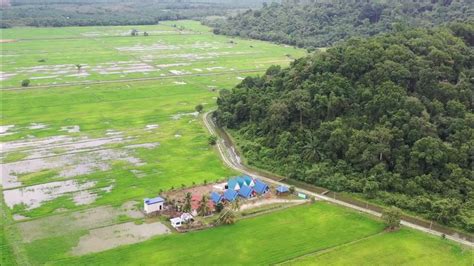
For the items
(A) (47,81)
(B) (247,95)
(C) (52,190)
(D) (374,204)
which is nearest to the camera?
(D) (374,204)

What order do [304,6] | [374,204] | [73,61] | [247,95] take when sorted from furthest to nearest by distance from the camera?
[304,6]
[73,61]
[247,95]
[374,204]

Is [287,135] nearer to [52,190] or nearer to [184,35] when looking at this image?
[52,190]

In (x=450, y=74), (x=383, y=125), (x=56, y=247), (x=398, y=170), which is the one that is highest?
(x=450, y=74)

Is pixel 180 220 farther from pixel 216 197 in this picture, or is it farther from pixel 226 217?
pixel 216 197

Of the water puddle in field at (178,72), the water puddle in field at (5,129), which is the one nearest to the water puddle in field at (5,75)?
the water puddle in field at (5,129)

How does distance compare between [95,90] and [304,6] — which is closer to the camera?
[95,90]

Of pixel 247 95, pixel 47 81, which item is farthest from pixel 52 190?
pixel 47 81

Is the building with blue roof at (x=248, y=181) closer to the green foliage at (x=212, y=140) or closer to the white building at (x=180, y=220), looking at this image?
the white building at (x=180, y=220)

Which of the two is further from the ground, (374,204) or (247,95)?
(247,95)
